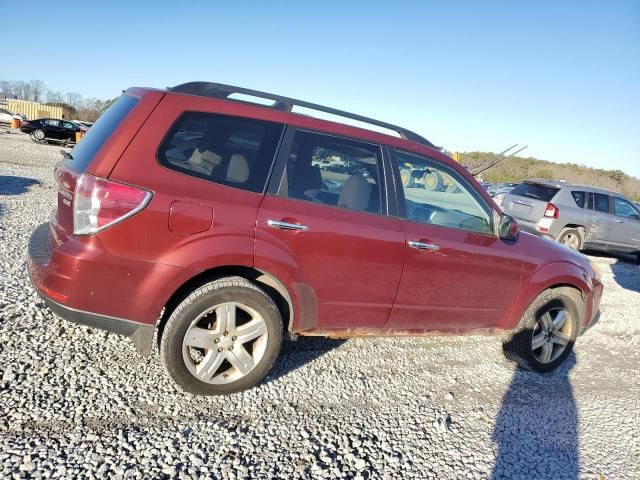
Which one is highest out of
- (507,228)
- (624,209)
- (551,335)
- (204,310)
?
(624,209)

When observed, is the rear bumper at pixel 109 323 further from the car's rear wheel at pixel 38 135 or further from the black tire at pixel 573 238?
the car's rear wheel at pixel 38 135

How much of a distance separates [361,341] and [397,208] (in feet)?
4.88

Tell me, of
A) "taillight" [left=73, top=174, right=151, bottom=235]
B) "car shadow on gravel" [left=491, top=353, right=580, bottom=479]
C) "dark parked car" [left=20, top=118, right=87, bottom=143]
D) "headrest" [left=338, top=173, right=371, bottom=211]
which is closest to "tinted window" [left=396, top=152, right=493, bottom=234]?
"headrest" [left=338, top=173, right=371, bottom=211]

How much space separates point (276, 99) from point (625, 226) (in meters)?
11.0

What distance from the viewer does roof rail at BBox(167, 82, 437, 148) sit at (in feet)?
9.18

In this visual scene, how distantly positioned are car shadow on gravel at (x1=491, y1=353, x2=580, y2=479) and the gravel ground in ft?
0.04

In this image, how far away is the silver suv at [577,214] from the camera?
978cm

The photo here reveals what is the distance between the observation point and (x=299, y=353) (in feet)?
11.8

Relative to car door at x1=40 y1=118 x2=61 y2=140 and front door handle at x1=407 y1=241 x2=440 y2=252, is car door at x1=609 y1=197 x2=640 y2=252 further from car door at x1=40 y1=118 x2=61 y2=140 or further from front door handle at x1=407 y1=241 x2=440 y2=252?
car door at x1=40 y1=118 x2=61 y2=140

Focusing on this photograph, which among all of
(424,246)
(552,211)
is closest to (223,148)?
(424,246)

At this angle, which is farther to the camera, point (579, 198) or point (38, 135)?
point (38, 135)

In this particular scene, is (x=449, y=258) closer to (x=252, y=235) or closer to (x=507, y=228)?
(x=507, y=228)

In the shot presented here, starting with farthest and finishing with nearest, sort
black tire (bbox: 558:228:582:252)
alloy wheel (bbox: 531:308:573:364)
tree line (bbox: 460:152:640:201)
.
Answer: tree line (bbox: 460:152:640:201), black tire (bbox: 558:228:582:252), alloy wheel (bbox: 531:308:573:364)

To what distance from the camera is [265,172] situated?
2812 mm
